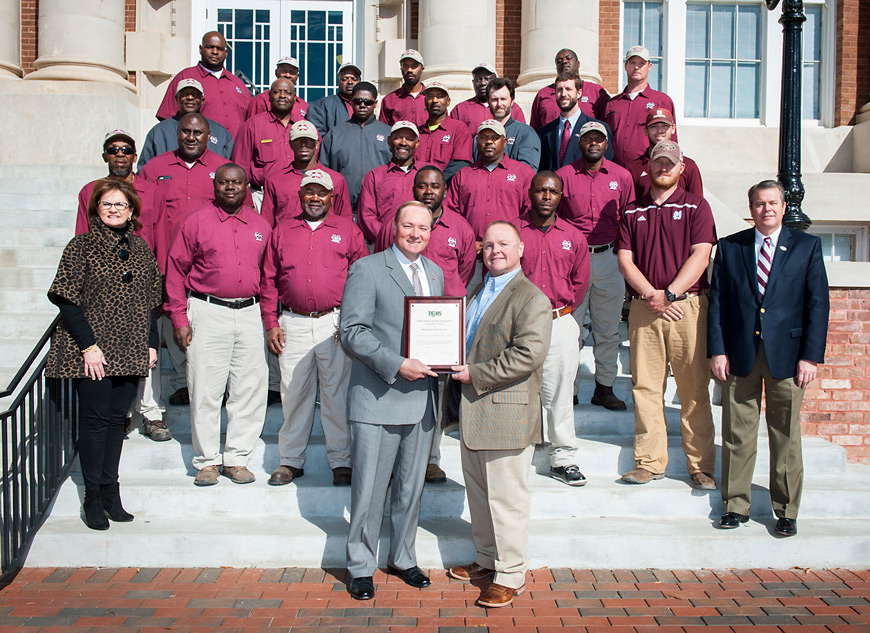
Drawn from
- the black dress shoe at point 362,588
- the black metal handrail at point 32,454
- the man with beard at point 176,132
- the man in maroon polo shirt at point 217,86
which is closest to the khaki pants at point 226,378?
the black metal handrail at point 32,454

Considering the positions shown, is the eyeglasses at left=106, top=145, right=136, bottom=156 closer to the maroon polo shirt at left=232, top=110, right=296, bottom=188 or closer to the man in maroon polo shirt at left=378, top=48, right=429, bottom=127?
the maroon polo shirt at left=232, top=110, right=296, bottom=188

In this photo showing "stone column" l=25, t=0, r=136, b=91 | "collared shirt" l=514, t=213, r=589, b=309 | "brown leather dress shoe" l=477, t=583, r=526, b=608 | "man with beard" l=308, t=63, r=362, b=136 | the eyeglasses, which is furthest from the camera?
"stone column" l=25, t=0, r=136, b=91

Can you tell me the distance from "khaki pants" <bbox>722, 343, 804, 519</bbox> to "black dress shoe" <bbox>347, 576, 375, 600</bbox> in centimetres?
242

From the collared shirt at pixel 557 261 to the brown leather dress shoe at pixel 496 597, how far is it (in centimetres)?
217

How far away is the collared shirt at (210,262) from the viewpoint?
5.62 meters

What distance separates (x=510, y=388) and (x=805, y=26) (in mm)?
11173

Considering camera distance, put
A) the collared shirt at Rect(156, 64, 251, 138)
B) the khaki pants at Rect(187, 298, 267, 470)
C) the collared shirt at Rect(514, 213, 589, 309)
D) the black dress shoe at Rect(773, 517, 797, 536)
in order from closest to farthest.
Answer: the black dress shoe at Rect(773, 517, 797, 536) → the khaki pants at Rect(187, 298, 267, 470) → the collared shirt at Rect(514, 213, 589, 309) → the collared shirt at Rect(156, 64, 251, 138)

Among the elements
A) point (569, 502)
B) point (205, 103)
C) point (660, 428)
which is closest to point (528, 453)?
point (569, 502)

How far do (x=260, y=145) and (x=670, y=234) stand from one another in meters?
3.92

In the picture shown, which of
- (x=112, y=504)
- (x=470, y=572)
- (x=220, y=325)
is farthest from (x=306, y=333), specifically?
(x=470, y=572)

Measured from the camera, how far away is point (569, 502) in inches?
217

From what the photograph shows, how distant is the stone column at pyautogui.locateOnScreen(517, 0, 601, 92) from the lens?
1130cm

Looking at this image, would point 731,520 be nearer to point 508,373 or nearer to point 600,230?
point 508,373

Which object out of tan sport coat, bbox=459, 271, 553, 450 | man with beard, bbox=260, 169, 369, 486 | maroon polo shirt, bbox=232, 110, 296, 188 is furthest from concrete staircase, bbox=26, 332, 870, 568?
maroon polo shirt, bbox=232, 110, 296, 188
